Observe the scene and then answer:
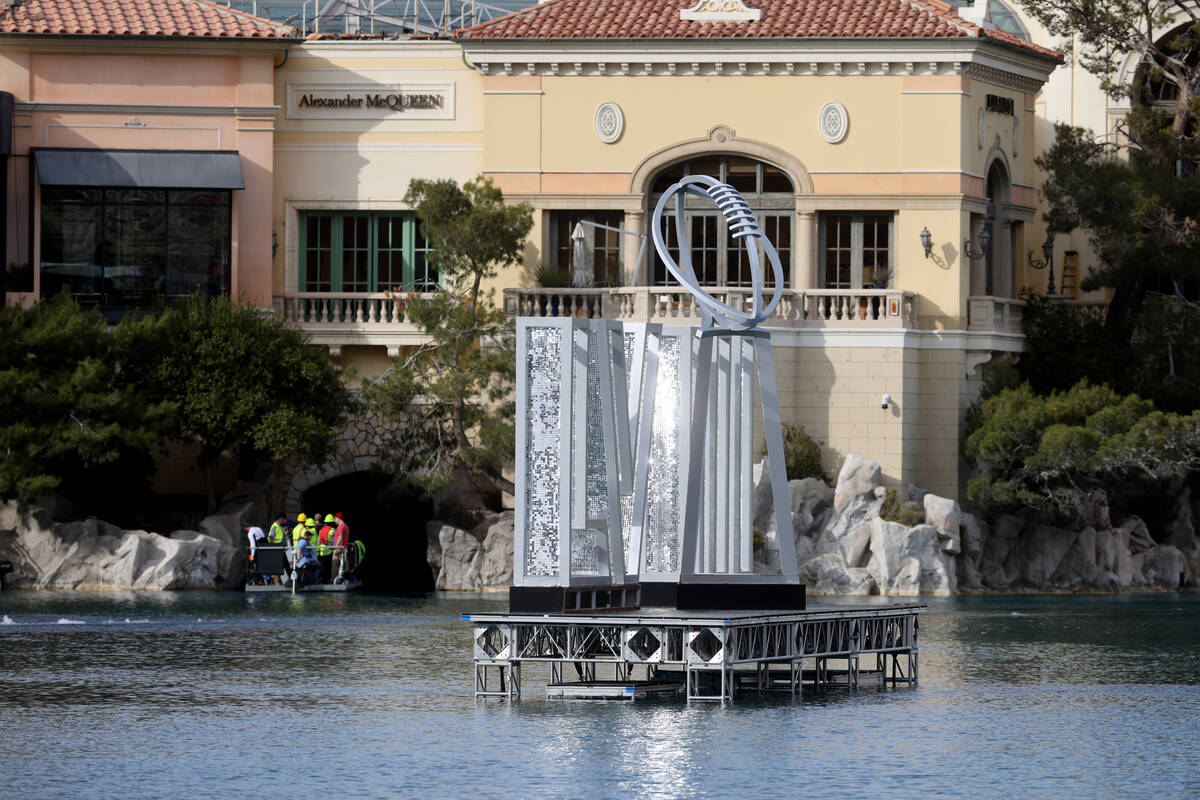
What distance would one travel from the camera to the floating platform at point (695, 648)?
96.5 feet

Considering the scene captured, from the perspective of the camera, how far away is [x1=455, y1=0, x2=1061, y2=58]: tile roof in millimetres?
55000

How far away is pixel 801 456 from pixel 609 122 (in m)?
9.18

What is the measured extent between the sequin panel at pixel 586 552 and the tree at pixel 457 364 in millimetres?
20331

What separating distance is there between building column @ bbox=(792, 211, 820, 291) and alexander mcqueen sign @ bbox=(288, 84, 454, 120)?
28.1 ft

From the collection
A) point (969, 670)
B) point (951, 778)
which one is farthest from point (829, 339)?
point (951, 778)

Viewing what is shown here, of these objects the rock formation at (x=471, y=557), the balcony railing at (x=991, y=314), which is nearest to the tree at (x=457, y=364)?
the rock formation at (x=471, y=557)

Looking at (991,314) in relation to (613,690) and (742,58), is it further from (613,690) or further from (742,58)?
(613,690)

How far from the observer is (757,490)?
51031 mm

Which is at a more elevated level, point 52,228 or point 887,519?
point 52,228

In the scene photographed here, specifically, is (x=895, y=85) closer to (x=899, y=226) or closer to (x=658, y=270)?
(x=899, y=226)

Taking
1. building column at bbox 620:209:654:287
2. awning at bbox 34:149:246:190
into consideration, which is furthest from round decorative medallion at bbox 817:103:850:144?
awning at bbox 34:149:246:190

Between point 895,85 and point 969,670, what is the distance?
2265 cm

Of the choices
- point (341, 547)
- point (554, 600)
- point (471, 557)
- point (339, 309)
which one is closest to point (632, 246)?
point (339, 309)

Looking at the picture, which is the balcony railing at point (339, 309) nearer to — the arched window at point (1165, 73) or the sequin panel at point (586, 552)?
the arched window at point (1165, 73)
